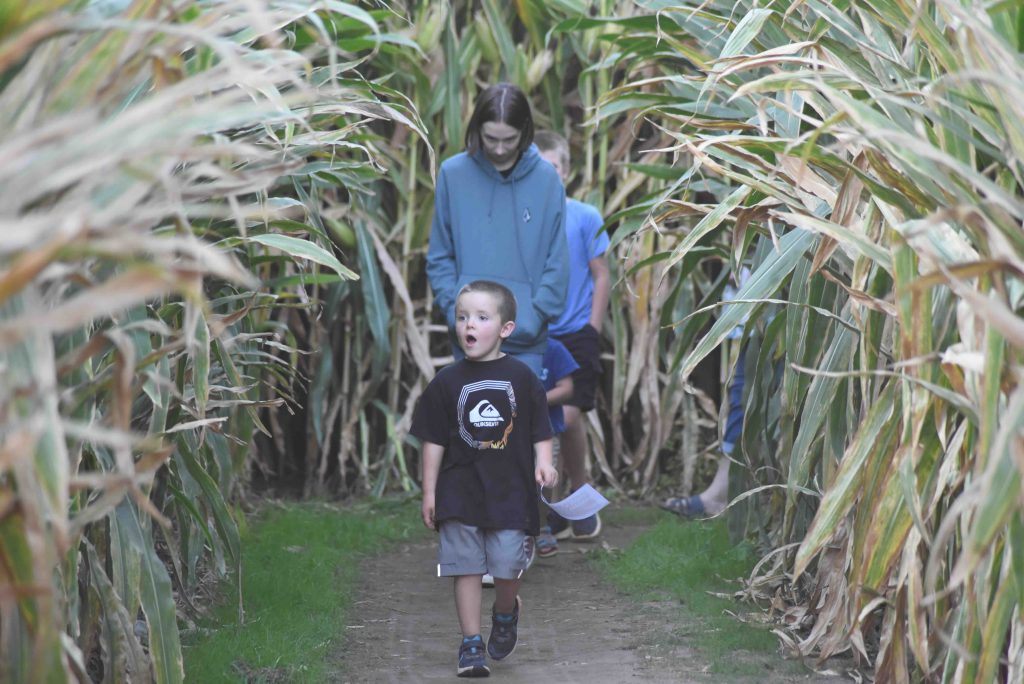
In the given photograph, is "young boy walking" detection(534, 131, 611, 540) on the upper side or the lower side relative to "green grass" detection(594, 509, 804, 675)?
upper

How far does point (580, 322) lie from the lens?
5.00 metres

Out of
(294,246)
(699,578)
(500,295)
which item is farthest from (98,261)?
(699,578)

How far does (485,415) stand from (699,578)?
3.70 feet

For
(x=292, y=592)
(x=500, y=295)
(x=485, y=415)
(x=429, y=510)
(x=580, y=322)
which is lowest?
(x=292, y=592)

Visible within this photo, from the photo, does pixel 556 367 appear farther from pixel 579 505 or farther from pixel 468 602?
pixel 468 602

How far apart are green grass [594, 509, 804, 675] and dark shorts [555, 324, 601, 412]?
583 mm

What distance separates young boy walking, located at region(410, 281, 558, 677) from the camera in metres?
3.34

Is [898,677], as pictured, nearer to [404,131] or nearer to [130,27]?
[130,27]

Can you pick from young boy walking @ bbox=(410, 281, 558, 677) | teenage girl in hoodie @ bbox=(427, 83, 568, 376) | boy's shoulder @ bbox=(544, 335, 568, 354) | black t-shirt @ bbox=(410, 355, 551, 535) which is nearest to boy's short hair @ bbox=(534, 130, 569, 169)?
teenage girl in hoodie @ bbox=(427, 83, 568, 376)

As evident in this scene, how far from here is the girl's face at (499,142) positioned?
13.9ft

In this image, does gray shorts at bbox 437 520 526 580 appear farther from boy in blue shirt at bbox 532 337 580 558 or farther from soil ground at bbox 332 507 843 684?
boy in blue shirt at bbox 532 337 580 558

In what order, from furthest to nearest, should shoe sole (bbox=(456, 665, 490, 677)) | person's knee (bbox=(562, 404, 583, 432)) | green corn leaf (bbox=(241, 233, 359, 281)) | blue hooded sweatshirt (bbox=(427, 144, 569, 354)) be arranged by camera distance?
person's knee (bbox=(562, 404, 583, 432)) < blue hooded sweatshirt (bbox=(427, 144, 569, 354)) < shoe sole (bbox=(456, 665, 490, 677)) < green corn leaf (bbox=(241, 233, 359, 281))

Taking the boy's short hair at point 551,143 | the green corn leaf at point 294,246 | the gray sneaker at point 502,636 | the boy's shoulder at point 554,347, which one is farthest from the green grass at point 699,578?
the boy's short hair at point 551,143

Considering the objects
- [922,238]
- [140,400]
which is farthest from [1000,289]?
[140,400]
